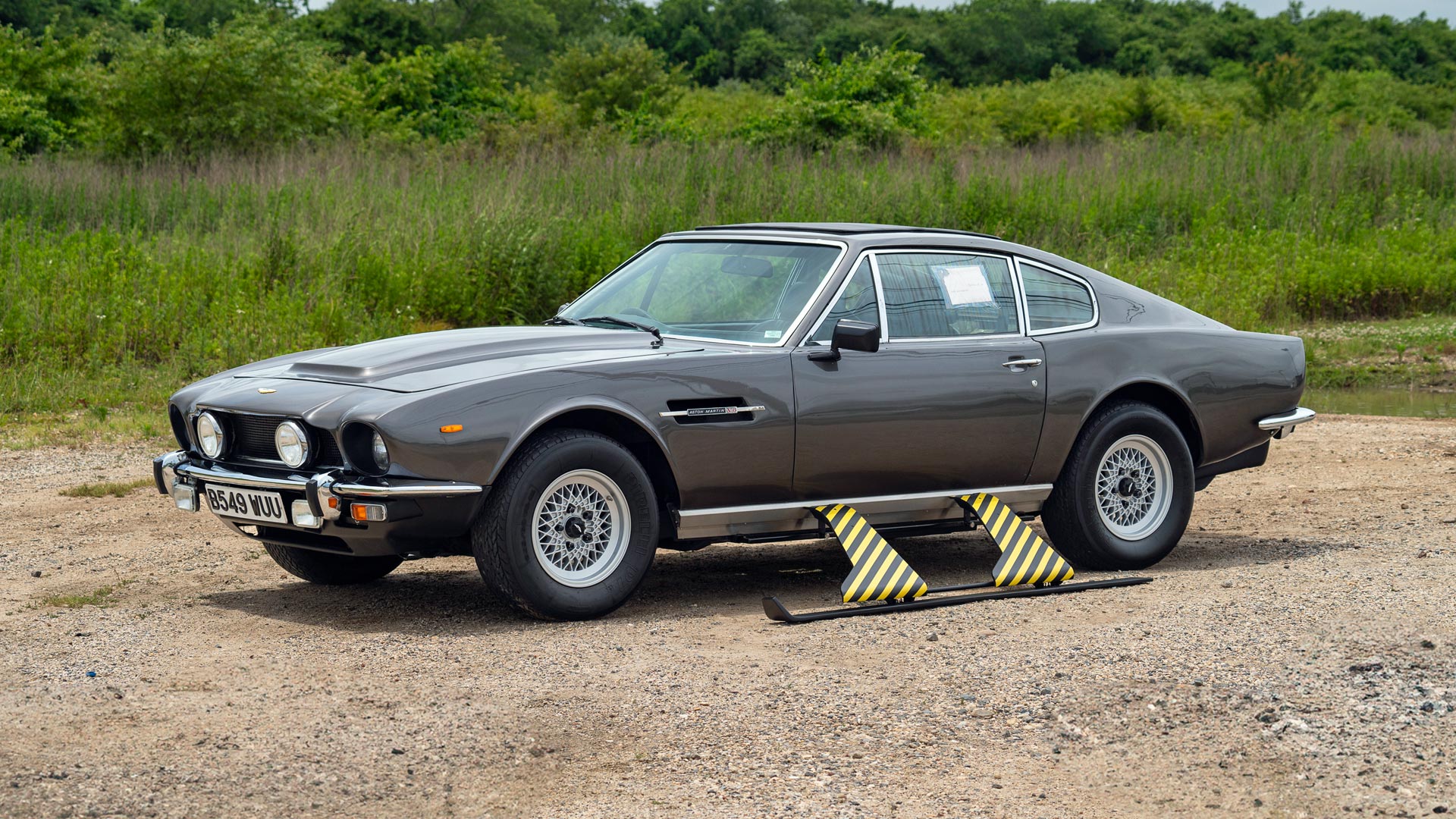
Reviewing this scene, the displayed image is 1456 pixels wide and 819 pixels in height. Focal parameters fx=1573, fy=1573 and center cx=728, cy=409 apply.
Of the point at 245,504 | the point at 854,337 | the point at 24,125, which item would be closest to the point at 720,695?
the point at 854,337

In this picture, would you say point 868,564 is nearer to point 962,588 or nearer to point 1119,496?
point 962,588

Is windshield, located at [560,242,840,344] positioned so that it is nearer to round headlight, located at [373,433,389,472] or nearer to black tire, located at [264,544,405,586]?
black tire, located at [264,544,405,586]

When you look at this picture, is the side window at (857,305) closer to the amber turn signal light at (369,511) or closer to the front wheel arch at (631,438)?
the front wheel arch at (631,438)

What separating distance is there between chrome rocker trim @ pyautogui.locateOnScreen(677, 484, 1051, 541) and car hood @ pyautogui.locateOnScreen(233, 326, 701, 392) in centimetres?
72

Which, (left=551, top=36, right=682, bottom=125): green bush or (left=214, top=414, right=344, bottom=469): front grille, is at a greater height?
(left=551, top=36, right=682, bottom=125): green bush

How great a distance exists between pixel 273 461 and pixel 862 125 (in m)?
21.2

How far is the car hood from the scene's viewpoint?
19.8 ft

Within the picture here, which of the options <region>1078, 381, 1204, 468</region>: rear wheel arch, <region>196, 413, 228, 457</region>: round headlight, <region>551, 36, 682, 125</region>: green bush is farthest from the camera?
<region>551, 36, 682, 125</region>: green bush

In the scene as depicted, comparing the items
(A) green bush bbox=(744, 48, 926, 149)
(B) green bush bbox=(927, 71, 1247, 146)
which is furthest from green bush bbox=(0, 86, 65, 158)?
(B) green bush bbox=(927, 71, 1247, 146)

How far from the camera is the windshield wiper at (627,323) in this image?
22.3 feet

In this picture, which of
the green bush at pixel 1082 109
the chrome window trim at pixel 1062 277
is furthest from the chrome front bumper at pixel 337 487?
the green bush at pixel 1082 109

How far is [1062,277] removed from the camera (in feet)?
25.2

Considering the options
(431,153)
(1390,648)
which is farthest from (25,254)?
(1390,648)

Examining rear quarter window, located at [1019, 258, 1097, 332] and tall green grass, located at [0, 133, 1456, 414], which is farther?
tall green grass, located at [0, 133, 1456, 414]
